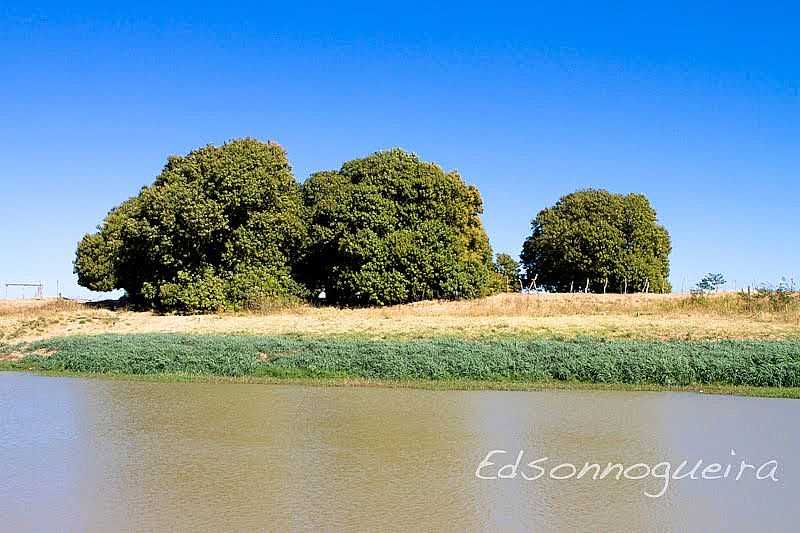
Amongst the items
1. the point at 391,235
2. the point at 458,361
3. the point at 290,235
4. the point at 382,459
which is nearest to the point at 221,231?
the point at 290,235

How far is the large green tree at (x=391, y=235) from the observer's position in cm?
3397

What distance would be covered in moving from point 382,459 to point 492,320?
1827 centimetres

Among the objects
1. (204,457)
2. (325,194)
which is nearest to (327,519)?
(204,457)

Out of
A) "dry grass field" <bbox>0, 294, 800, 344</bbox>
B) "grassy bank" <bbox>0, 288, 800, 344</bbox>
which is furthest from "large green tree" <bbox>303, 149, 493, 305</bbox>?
"dry grass field" <bbox>0, 294, 800, 344</bbox>

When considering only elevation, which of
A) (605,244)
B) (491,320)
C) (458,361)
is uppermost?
(605,244)

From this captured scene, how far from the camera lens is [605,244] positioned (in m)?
45.7

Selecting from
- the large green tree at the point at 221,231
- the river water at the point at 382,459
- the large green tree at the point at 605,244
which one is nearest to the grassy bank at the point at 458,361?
the river water at the point at 382,459

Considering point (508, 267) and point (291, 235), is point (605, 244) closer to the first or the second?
point (508, 267)

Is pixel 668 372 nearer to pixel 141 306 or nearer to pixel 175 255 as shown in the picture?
pixel 175 255

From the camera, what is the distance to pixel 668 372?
17.5 metres

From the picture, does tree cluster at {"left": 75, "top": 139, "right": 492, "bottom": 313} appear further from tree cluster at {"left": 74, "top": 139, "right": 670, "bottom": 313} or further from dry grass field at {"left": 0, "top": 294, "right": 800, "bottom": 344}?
dry grass field at {"left": 0, "top": 294, "right": 800, "bottom": 344}

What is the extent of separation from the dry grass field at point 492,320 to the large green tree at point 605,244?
497 inches

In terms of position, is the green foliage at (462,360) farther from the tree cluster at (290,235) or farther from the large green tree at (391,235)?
the large green tree at (391,235)

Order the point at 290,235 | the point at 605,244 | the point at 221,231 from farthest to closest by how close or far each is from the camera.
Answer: the point at 605,244, the point at 290,235, the point at 221,231
